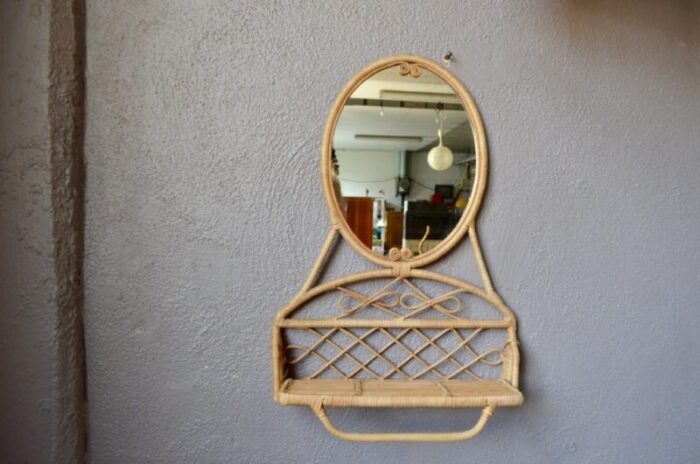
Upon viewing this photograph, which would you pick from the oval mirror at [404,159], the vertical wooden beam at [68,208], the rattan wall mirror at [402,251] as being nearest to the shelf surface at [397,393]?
the rattan wall mirror at [402,251]

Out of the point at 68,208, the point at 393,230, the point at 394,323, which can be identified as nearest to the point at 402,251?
the point at 393,230

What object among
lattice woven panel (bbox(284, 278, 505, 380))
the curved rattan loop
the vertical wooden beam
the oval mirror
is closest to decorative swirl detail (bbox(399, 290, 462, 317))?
lattice woven panel (bbox(284, 278, 505, 380))

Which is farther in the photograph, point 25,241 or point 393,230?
point 393,230

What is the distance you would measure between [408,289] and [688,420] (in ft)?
3.14

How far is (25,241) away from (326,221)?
721 millimetres

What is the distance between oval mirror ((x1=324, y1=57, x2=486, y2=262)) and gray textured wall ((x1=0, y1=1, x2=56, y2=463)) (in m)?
0.69

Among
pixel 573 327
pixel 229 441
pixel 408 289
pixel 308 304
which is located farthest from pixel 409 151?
pixel 229 441

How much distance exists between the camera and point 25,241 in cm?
99

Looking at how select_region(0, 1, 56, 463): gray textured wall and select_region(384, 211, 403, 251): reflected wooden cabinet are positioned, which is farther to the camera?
select_region(384, 211, 403, 251): reflected wooden cabinet

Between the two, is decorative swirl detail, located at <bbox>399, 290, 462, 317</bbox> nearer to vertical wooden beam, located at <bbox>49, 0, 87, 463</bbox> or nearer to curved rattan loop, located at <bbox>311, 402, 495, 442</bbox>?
curved rattan loop, located at <bbox>311, 402, 495, 442</bbox>

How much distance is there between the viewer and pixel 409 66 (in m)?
1.11

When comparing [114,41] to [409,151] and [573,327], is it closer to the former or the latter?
[409,151]

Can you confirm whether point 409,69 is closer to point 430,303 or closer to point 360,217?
point 360,217

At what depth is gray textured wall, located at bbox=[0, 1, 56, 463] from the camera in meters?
0.97
